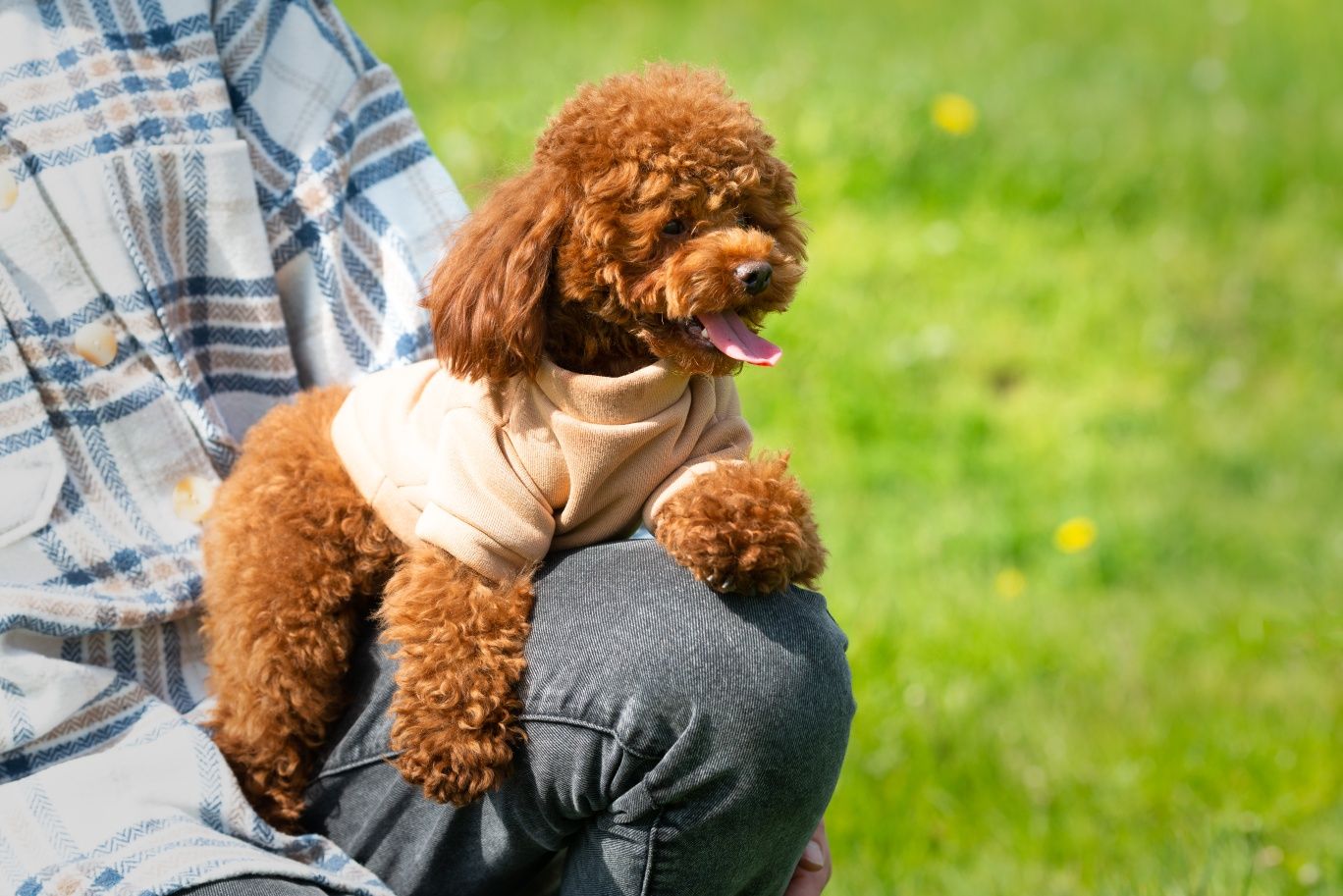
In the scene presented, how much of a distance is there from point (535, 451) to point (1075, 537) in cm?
220

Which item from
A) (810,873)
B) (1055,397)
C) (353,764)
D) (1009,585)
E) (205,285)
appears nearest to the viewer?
(353,764)

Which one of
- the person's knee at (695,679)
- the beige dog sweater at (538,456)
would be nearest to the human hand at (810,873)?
the person's knee at (695,679)

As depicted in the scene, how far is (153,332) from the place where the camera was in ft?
6.38

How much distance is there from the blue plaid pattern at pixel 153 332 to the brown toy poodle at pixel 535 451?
14 cm

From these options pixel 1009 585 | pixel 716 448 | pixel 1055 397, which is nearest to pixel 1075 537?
pixel 1009 585

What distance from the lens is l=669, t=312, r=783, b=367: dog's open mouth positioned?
159cm

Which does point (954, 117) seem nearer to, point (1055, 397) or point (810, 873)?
point (1055, 397)

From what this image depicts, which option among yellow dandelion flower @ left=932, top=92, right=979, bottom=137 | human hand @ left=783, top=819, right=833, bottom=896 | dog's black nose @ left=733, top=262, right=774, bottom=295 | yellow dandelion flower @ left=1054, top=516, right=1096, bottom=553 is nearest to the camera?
dog's black nose @ left=733, top=262, right=774, bottom=295

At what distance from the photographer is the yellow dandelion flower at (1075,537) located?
354 cm

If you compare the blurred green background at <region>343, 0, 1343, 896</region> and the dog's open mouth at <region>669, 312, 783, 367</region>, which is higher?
the dog's open mouth at <region>669, 312, 783, 367</region>

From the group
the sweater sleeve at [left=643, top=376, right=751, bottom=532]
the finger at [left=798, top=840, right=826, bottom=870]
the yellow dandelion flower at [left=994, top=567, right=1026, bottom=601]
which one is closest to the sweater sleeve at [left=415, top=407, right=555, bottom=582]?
the sweater sleeve at [left=643, top=376, right=751, bottom=532]

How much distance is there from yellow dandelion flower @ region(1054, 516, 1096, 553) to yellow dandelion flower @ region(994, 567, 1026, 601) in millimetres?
152

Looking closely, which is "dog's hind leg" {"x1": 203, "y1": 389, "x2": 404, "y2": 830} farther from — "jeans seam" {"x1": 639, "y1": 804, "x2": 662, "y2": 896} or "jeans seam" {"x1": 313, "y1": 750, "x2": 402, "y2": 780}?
"jeans seam" {"x1": 639, "y1": 804, "x2": 662, "y2": 896}

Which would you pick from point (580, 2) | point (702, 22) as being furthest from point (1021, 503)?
point (580, 2)
